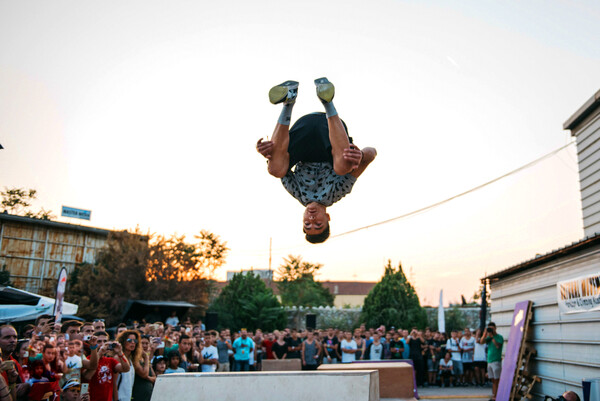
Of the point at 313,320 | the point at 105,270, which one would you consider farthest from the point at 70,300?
the point at 313,320

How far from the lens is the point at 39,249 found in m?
26.1

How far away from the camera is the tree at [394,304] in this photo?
75.9 ft

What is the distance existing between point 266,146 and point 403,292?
20.3m

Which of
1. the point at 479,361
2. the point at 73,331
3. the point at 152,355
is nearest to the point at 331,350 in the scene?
the point at 479,361

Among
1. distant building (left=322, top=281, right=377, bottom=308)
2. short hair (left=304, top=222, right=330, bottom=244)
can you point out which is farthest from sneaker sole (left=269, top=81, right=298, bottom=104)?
distant building (left=322, top=281, right=377, bottom=308)

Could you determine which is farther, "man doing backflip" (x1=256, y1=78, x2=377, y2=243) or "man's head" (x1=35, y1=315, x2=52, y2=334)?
"man's head" (x1=35, y1=315, x2=52, y2=334)

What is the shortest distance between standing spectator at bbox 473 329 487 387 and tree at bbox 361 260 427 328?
7942 millimetres

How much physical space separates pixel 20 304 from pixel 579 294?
1050 cm

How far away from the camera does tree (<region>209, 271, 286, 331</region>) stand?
23938 millimetres

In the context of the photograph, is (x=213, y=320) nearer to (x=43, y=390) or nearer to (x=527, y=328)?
(x=527, y=328)

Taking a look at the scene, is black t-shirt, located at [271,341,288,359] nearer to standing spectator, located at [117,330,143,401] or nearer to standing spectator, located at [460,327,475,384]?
standing spectator, located at [460,327,475,384]

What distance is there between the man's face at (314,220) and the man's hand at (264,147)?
68 cm

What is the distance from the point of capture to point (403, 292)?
2370 centimetres

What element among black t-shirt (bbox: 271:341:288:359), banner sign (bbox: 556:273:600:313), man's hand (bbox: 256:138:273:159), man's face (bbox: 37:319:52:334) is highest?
man's hand (bbox: 256:138:273:159)
